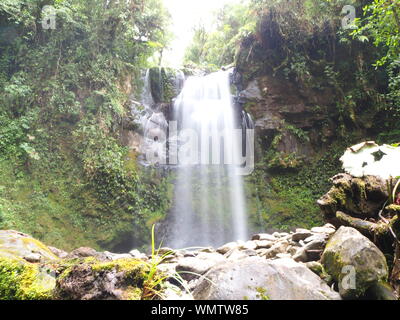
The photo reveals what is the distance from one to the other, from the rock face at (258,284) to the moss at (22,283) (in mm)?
1072

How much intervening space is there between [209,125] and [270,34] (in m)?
4.04

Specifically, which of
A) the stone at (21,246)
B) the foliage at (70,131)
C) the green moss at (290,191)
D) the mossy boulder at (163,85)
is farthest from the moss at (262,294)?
the mossy boulder at (163,85)

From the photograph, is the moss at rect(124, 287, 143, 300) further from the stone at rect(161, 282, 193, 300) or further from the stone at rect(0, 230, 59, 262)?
the stone at rect(0, 230, 59, 262)

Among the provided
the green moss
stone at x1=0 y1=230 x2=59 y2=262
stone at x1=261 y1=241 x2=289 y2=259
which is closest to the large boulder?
stone at x1=0 y1=230 x2=59 y2=262

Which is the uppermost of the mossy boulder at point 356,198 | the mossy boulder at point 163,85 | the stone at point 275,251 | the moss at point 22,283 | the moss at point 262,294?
the mossy boulder at point 163,85

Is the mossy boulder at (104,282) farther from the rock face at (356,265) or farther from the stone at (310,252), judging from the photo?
the stone at (310,252)

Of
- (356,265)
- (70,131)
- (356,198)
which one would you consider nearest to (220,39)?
(70,131)

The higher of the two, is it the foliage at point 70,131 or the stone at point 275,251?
the foliage at point 70,131

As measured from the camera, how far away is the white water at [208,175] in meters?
7.73

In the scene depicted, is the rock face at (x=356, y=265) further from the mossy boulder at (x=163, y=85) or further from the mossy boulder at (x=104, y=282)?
the mossy boulder at (x=163, y=85)

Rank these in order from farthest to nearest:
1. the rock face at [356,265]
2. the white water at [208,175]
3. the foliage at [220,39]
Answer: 1. the foliage at [220,39]
2. the white water at [208,175]
3. the rock face at [356,265]

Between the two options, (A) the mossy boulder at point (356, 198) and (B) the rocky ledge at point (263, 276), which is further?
(A) the mossy boulder at point (356, 198)

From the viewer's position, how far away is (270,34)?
9367 millimetres

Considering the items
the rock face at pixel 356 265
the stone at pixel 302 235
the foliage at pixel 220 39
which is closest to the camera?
the rock face at pixel 356 265
